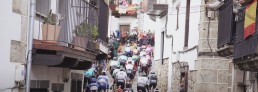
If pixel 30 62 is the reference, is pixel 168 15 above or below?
above

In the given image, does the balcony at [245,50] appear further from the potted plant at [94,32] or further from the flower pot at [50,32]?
the flower pot at [50,32]

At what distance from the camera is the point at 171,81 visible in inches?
1096

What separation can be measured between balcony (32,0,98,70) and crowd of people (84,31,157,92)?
9038 millimetres

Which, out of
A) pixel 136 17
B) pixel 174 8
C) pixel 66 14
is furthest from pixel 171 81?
pixel 136 17

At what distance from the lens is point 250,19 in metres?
12.0

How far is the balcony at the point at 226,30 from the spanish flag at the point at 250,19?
1857 mm

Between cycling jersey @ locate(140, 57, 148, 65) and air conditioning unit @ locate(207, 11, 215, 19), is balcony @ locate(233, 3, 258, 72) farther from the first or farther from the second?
cycling jersey @ locate(140, 57, 148, 65)

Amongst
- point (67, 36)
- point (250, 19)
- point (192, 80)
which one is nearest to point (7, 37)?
point (67, 36)

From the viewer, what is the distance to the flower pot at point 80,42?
1339 cm

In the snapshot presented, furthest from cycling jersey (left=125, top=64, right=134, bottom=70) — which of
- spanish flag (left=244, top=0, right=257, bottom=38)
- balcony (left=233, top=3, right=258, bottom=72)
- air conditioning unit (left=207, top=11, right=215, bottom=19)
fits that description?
spanish flag (left=244, top=0, right=257, bottom=38)

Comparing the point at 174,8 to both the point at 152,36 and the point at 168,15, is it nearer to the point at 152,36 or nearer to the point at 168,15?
the point at 168,15

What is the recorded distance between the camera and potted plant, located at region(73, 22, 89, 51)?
44.3 ft

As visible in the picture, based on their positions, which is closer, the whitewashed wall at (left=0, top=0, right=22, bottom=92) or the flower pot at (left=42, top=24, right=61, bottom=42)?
the whitewashed wall at (left=0, top=0, right=22, bottom=92)

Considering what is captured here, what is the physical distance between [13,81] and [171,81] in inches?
679
